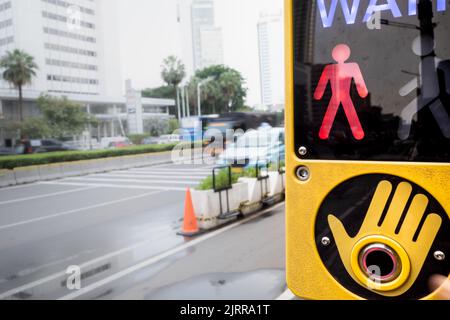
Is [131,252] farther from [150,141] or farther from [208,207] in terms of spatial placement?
[150,141]

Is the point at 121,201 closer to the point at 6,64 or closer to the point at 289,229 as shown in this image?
the point at 289,229

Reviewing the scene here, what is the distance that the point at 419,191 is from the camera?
5.31 ft

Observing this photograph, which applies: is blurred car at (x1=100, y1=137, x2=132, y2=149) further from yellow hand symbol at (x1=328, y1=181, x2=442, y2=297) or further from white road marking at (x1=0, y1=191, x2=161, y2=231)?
yellow hand symbol at (x1=328, y1=181, x2=442, y2=297)

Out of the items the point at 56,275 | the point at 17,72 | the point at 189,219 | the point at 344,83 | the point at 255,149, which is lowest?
the point at 56,275

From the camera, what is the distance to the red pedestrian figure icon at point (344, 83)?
1721 millimetres

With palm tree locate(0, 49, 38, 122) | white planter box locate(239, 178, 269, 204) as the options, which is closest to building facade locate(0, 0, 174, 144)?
white planter box locate(239, 178, 269, 204)

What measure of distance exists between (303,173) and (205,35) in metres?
3.63

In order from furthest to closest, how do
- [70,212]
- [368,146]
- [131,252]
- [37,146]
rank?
[37,146] → [70,212] → [131,252] → [368,146]

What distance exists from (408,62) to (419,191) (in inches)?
21.6

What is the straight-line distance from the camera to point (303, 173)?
190cm

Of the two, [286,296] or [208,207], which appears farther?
[208,207]

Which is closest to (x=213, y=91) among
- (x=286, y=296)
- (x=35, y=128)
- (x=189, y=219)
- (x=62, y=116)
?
(x=189, y=219)

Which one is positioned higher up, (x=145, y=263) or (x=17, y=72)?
(x=17, y=72)
